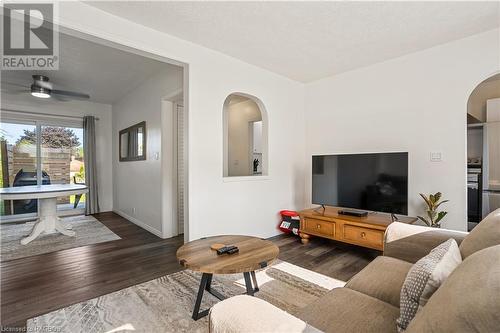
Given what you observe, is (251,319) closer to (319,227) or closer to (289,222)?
(319,227)

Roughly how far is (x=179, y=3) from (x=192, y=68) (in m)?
0.79

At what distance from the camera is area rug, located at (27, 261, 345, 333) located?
1734mm

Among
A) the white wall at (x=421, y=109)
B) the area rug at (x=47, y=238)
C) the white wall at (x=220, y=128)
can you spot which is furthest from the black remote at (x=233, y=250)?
the area rug at (x=47, y=238)

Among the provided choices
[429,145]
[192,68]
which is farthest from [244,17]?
[429,145]

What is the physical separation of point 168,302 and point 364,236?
224 cm

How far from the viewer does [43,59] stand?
3.38 m

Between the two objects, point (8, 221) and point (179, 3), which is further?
point (8, 221)

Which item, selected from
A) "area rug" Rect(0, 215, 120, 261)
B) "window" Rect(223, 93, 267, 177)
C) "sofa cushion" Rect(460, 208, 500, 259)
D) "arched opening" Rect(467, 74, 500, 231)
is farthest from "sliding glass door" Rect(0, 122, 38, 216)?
"arched opening" Rect(467, 74, 500, 231)

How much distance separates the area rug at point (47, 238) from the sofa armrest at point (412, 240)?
3876 mm

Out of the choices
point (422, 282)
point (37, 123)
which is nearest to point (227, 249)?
point (422, 282)

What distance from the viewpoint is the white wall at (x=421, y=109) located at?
8.86 ft

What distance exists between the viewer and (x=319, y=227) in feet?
10.8

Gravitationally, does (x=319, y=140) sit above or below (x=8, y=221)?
above

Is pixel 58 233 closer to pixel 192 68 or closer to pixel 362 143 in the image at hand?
pixel 192 68
